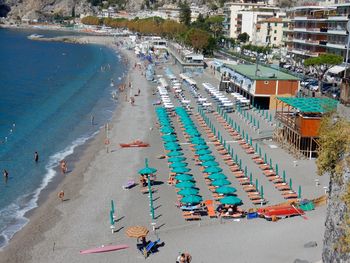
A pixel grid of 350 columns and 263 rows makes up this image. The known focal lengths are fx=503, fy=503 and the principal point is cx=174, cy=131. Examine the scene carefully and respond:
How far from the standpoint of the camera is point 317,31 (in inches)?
2717

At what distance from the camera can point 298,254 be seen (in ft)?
64.5

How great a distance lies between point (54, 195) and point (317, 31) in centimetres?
5057

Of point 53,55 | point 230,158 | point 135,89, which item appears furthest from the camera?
point 53,55

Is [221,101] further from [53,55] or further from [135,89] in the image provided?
[53,55]

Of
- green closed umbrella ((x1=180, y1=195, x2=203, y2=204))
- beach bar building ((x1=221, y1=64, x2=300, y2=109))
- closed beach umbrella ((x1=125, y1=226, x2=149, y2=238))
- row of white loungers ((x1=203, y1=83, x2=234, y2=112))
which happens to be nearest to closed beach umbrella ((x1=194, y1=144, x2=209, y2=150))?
green closed umbrella ((x1=180, y1=195, x2=203, y2=204))

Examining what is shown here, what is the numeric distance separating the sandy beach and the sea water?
185cm

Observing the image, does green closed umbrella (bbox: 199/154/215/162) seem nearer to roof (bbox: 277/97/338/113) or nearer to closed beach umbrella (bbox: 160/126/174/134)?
roof (bbox: 277/97/338/113)

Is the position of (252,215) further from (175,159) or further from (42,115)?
(42,115)

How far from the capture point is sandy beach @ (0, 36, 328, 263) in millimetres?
20703

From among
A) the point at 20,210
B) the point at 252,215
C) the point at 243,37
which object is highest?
the point at 243,37

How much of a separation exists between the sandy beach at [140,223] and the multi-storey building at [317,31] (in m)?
32.7

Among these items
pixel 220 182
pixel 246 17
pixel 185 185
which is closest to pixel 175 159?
pixel 185 185

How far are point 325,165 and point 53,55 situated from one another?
121m

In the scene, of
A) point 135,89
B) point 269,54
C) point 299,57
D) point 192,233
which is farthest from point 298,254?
point 269,54
